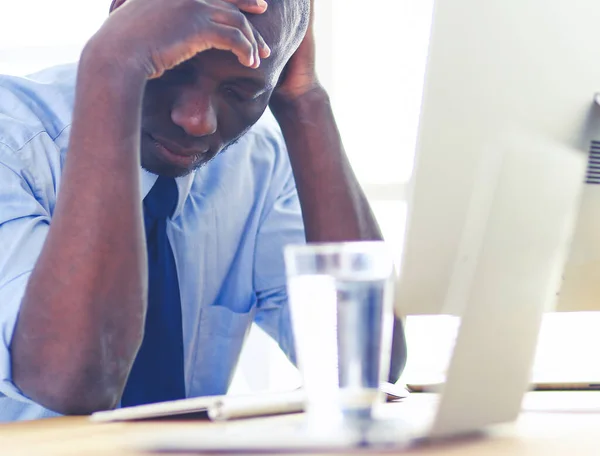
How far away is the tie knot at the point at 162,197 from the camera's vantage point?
121cm

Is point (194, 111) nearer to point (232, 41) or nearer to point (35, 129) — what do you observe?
point (232, 41)

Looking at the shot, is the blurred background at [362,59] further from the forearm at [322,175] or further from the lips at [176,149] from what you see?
the lips at [176,149]

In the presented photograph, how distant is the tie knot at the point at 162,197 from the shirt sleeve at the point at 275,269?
0.25 metres

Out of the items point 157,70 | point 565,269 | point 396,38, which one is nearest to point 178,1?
point 157,70

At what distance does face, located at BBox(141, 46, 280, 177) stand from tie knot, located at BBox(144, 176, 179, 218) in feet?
0.16

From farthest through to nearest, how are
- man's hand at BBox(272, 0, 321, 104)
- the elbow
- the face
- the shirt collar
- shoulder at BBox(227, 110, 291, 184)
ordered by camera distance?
shoulder at BBox(227, 110, 291, 184), man's hand at BBox(272, 0, 321, 104), the shirt collar, the face, the elbow

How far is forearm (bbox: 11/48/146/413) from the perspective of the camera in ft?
2.65

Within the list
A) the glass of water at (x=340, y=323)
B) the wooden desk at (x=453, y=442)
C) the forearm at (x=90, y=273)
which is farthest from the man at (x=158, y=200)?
the glass of water at (x=340, y=323)

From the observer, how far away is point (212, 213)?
1354mm

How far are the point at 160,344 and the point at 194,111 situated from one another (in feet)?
1.17

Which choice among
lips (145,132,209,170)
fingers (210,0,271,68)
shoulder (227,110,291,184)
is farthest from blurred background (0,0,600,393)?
fingers (210,0,271,68)

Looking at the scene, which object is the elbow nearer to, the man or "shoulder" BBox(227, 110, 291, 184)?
the man

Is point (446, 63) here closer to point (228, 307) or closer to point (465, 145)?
point (465, 145)

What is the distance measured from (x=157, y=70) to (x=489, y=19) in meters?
0.44
